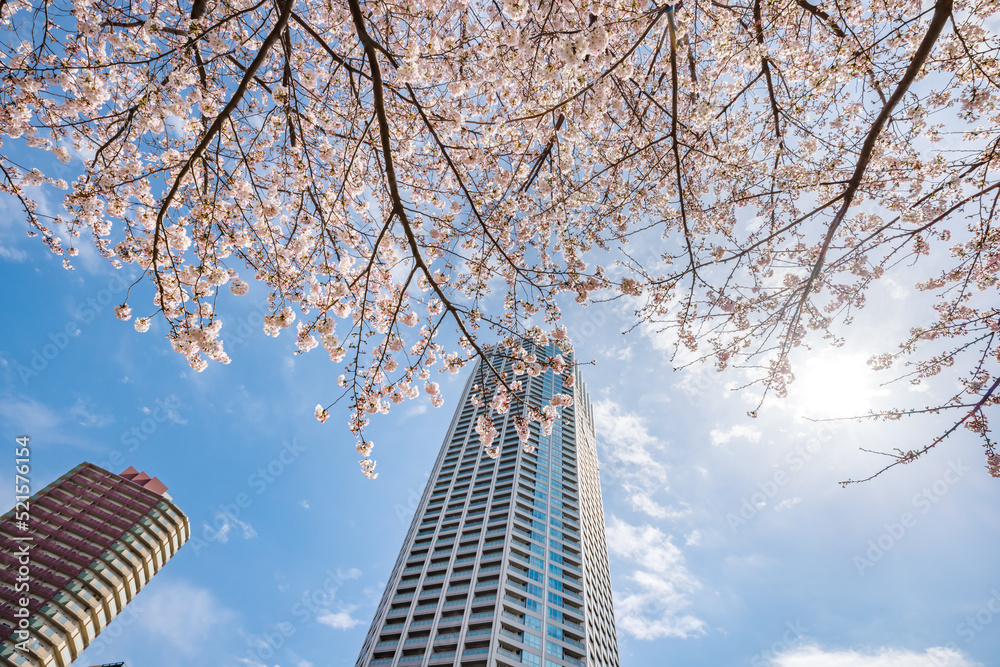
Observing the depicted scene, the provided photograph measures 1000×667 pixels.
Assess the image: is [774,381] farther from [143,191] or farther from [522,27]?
[143,191]

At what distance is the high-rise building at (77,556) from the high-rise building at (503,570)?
30.4 m

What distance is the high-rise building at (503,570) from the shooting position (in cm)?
2939

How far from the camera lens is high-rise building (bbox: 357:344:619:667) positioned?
96.4 ft

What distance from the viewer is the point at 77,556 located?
4331 cm

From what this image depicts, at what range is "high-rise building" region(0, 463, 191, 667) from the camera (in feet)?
120

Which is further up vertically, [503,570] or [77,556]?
[503,570]

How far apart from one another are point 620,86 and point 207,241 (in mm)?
5072

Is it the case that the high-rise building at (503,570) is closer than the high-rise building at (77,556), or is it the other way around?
the high-rise building at (503,570)

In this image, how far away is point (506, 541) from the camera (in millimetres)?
36094

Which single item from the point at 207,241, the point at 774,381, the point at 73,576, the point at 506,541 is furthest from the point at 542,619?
the point at 73,576

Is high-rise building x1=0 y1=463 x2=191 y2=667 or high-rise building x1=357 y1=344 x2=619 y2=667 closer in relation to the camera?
high-rise building x1=357 y1=344 x2=619 y2=667

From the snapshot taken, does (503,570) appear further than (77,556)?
No

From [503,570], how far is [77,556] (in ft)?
154

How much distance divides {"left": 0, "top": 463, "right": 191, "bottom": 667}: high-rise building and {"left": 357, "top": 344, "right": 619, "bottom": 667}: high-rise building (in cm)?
3037
